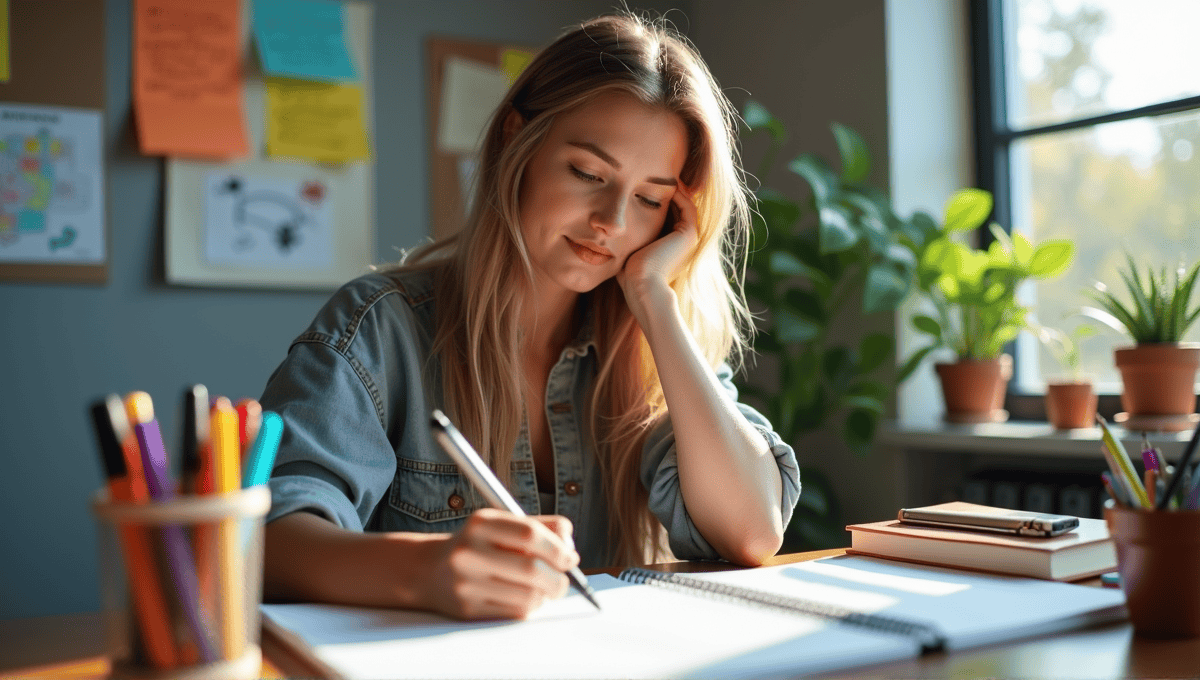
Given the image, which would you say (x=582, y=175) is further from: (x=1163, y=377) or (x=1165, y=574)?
(x=1163, y=377)

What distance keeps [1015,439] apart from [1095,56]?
0.84 metres

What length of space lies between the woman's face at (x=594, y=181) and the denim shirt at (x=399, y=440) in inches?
5.7

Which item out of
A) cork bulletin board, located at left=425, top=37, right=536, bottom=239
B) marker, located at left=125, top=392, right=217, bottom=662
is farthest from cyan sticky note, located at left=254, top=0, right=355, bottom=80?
marker, located at left=125, top=392, right=217, bottom=662

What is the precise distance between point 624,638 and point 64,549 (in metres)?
1.73

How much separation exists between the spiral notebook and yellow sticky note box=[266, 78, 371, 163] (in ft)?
5.36

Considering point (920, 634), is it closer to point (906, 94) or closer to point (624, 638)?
point (624, 638)

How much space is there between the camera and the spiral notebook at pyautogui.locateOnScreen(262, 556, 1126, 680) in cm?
56

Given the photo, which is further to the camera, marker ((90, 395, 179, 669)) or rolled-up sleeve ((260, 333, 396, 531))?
rolled-up sleeve ((260, 333, 396, 531))

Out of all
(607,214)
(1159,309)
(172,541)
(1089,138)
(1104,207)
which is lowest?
(172,541)

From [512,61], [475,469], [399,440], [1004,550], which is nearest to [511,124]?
[399,440]

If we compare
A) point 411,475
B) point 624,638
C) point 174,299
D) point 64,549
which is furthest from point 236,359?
point 624,638

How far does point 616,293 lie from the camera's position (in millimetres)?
1271

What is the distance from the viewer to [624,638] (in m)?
0.61

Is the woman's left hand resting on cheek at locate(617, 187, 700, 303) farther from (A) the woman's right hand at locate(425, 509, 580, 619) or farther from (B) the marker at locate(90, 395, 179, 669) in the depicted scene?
(B) the marker at locate(90, 395, 179, 669)
